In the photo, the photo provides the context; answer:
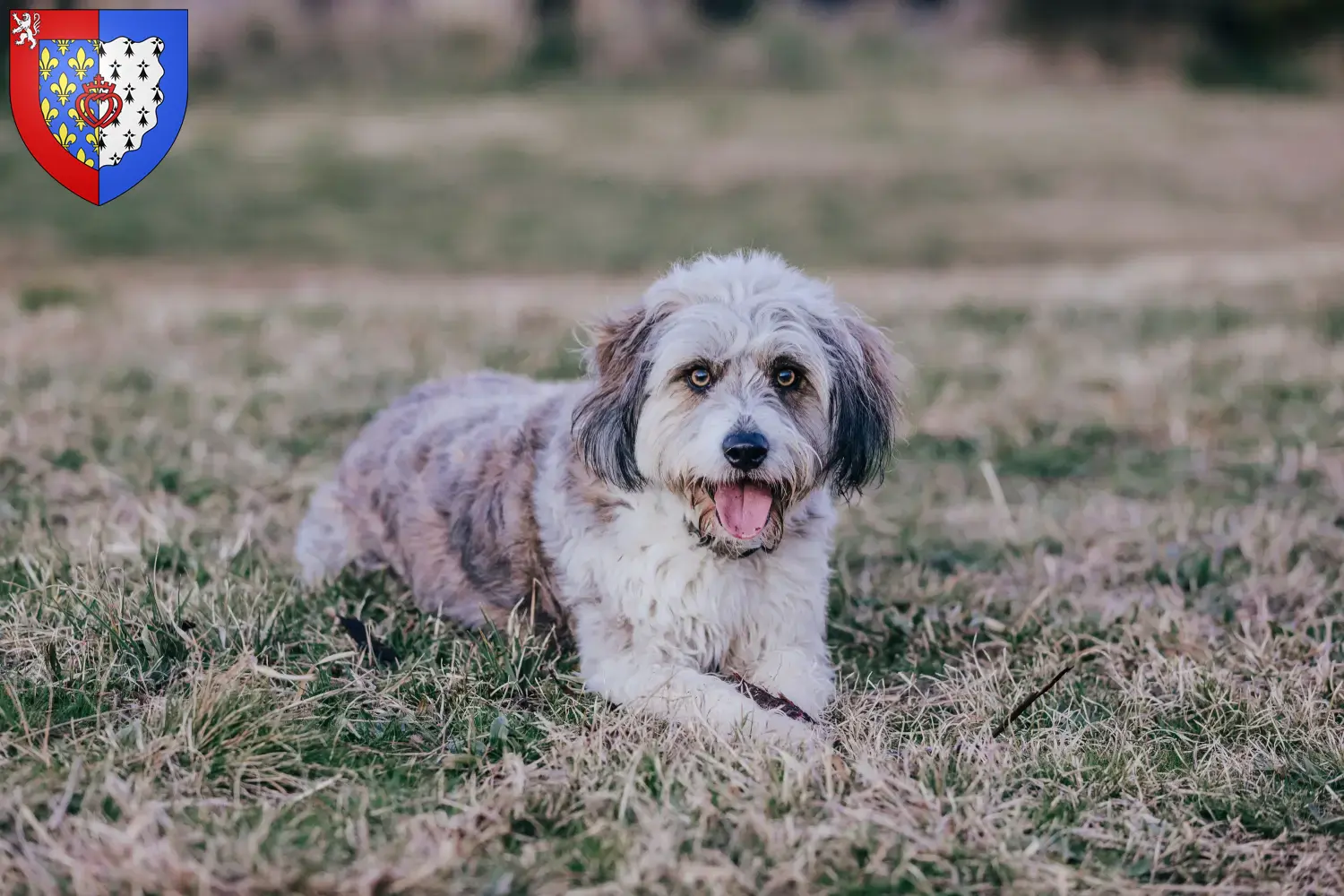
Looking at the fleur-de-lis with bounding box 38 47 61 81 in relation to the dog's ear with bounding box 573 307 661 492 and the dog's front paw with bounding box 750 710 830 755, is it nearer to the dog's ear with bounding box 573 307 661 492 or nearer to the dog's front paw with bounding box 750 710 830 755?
the dog's ear with bounding box 573 307 661 492

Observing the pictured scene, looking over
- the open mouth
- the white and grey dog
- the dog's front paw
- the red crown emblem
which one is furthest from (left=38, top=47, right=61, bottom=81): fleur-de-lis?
the dog's front paw

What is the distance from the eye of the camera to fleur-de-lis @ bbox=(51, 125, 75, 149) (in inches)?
246

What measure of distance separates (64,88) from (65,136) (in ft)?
0.71

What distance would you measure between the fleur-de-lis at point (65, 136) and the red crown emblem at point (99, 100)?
88 millimetres

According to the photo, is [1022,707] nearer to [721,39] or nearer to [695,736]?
[695,736]

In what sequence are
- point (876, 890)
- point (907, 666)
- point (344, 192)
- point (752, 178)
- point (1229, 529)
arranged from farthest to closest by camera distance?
1. point (752, 178)
2. point (344, 192)
3. point (1229, 529)
4. point (907, 666)
5. point (876, 890)

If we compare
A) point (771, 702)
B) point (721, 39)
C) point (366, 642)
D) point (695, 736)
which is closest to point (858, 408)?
point (771, 702)

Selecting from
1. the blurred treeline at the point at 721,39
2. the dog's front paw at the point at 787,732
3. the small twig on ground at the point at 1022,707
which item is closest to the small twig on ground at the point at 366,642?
the dog's front paw at the point at 787,732

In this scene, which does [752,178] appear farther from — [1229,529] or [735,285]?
[735,285]

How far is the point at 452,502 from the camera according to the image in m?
5.34

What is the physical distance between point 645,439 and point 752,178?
20.5 metres

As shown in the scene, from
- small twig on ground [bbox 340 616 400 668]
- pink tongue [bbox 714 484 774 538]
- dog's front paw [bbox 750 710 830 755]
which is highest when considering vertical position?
pink tongue [bbox 714 484 774 538]

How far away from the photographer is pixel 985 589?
225 inches

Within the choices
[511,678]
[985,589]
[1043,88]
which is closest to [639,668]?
[511,678]
